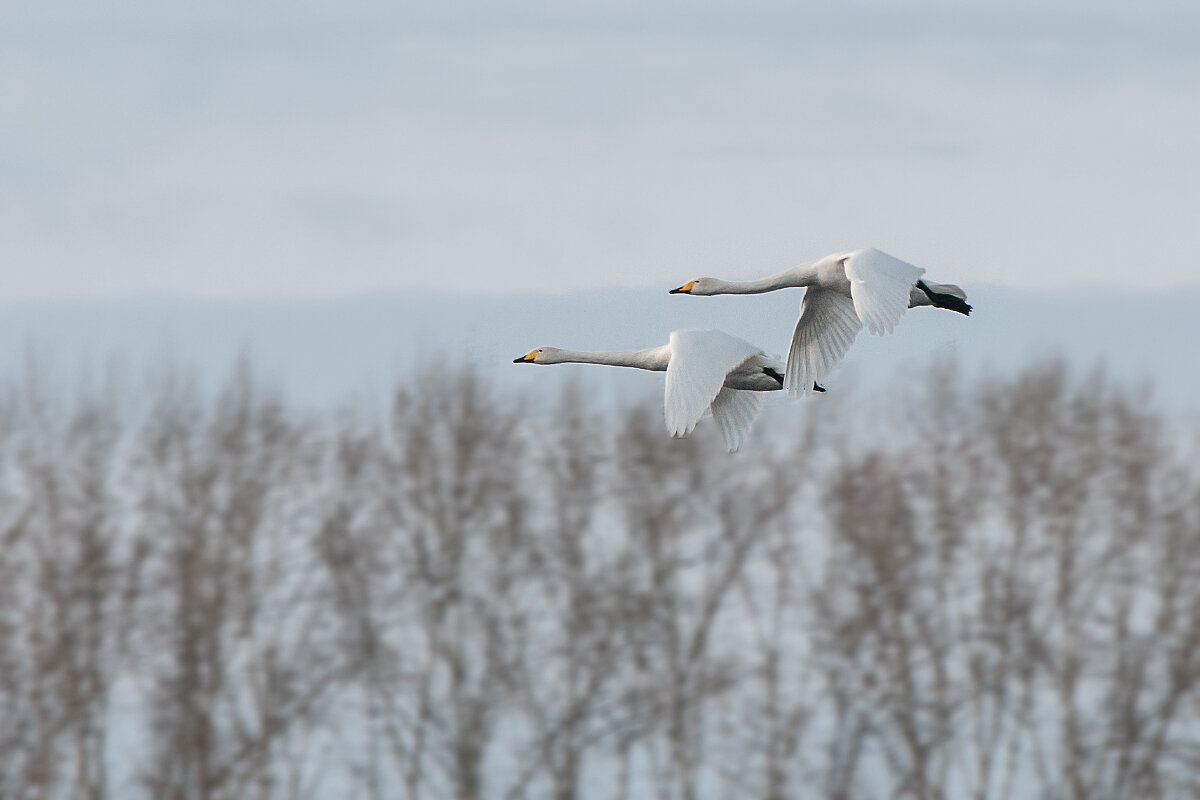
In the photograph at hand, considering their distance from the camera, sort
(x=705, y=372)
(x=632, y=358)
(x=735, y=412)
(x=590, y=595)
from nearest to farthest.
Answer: (x=705, y=372) < (x=632, y=358) < (x=735, y=412) < (x=590, y=595)

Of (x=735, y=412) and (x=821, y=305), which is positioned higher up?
(x=821, y=305)

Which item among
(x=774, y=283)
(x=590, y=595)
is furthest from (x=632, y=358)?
(x=590, y=595)

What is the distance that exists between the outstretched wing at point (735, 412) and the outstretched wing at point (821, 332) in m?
0.70

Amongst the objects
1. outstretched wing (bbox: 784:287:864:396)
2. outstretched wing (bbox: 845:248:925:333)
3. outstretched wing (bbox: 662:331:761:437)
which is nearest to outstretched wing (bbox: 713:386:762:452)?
outstretched wing (bbox: 784:287:864:396)

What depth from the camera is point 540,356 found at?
16.0 metres

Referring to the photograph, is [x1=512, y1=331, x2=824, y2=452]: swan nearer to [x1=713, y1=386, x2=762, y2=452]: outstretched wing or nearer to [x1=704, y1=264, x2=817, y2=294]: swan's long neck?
[x1=713, y1=386, x2=762, y2=452]: outstretched wing

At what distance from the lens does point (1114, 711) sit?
3547 cm

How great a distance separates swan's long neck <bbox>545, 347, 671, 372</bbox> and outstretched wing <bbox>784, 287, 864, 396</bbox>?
119 cm

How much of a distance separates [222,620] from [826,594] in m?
11.7

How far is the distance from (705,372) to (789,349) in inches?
97.9

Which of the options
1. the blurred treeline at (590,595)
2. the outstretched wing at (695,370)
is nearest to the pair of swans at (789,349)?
the outstretched wing at (695,370)

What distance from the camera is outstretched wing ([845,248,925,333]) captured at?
12.3 meters

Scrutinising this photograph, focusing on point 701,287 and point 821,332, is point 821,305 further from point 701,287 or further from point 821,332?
point 701,287

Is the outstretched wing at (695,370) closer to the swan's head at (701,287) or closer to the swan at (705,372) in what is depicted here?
the swan at (705,372)
